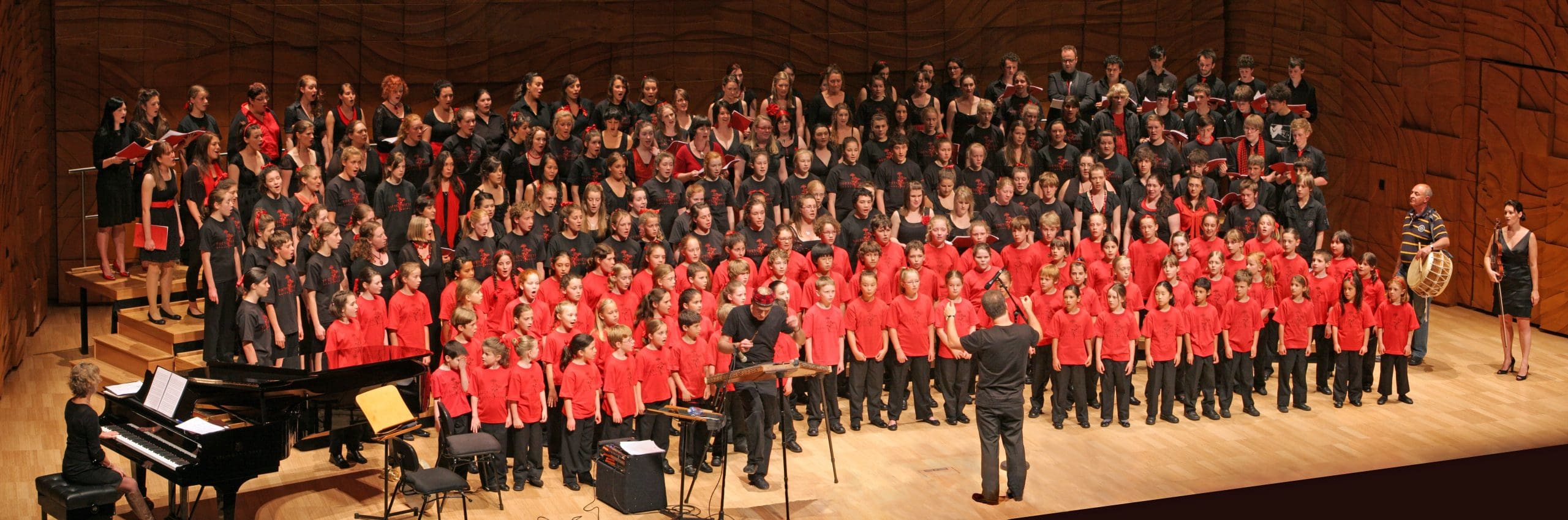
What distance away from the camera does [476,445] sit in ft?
23.8

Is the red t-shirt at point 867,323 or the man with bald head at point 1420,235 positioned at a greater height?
the man with bald head at point 1420,235

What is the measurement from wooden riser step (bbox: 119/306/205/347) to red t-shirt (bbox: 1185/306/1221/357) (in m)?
5.73

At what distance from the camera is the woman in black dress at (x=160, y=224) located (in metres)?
9.16

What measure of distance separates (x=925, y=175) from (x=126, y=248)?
570cm

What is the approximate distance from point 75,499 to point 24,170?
423 centimetres

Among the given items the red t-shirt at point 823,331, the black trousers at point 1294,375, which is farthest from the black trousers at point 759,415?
the black trousers at point 1294,375

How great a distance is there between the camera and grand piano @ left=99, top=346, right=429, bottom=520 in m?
6.40

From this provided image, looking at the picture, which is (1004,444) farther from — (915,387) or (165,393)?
(165,393)

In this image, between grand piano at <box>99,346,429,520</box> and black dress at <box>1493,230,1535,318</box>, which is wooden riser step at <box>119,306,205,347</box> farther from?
black dress at <box>1493,230,1535,318</box>

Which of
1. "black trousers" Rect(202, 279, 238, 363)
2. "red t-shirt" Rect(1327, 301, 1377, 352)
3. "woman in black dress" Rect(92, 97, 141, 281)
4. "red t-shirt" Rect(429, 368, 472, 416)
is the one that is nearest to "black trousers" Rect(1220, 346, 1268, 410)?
"red t-shirt" Rect(1327, 301, 1377, 352)

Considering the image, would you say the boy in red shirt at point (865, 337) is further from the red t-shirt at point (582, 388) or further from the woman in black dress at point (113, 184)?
the woman in black dress at point (113, 184)

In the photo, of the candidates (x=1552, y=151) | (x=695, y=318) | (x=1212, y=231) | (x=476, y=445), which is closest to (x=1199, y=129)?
(x=1212, y=231)

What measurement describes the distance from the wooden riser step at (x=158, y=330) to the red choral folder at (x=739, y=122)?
3558 millimetres

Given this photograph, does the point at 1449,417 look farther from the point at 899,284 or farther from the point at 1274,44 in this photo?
the point at 1274,44
